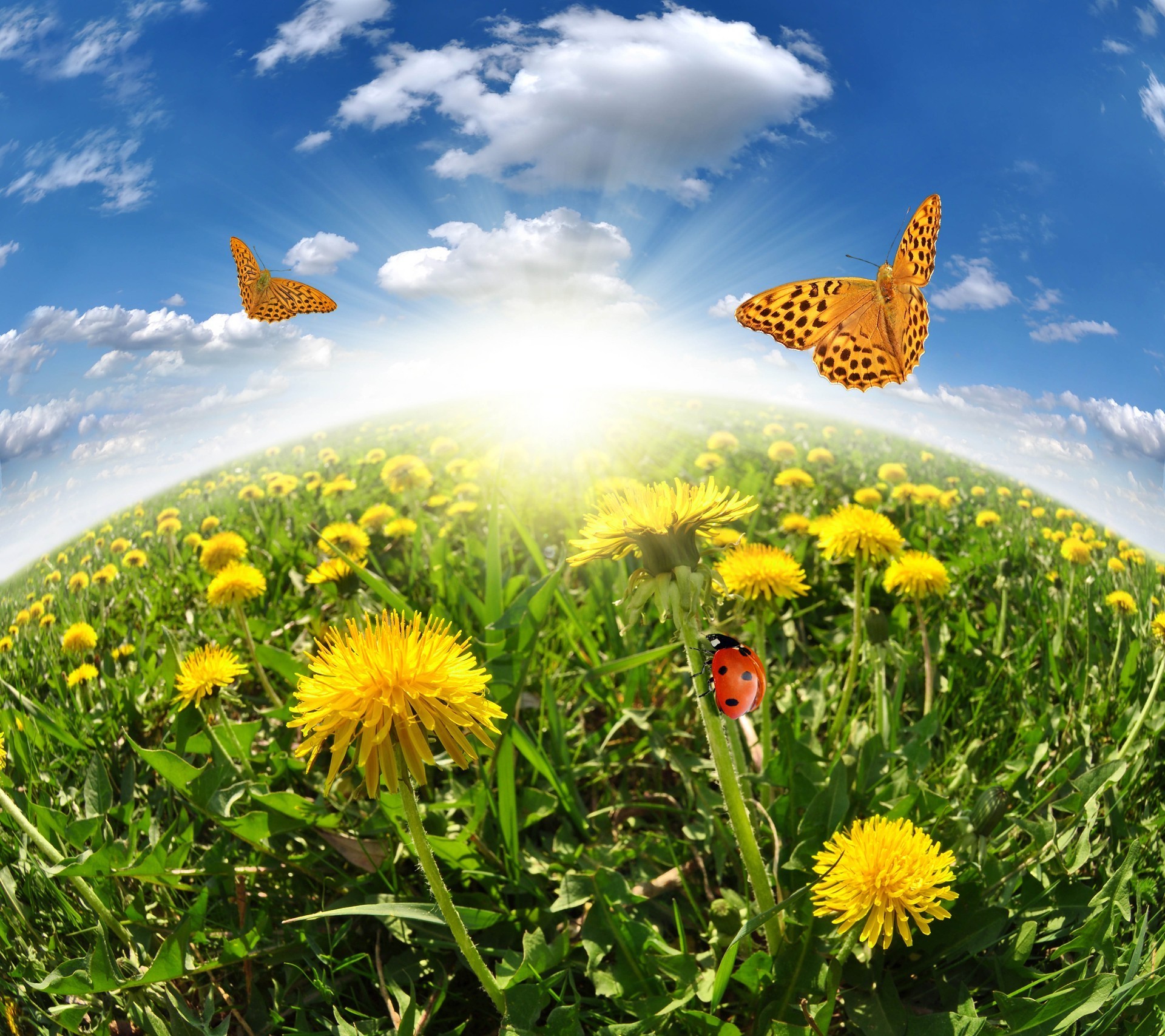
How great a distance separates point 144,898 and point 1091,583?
118 inches

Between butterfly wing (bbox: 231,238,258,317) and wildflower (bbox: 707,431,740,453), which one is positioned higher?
butterfly wing (bbox: 231,238,258,317)

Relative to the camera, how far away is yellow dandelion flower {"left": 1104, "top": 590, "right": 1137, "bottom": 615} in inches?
91.9

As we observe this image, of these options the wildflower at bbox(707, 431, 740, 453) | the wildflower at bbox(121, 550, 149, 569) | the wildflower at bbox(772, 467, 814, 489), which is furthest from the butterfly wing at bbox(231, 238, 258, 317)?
the wildflower at bbox(707, 431, 740, 453)

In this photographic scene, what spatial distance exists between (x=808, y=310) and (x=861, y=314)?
0.34ft

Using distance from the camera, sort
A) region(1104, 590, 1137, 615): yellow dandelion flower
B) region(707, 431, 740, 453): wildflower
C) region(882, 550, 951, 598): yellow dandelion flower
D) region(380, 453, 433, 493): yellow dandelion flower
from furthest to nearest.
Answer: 1. region(707, 431, 740, 453): wildflower
2. region(380, 453, 433, 493): yellow dandelion flower
3. region(1104, 590, 1137, 615): yellow dandelion flower
4. region(882, 550, 951, 598): yellow dandelion flower

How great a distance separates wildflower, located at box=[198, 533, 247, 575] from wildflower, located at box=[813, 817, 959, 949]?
2075 mm

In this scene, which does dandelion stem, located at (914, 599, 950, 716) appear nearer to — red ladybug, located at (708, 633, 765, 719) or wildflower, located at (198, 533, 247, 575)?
red ladybug, located at (708, 633, 765, 719)

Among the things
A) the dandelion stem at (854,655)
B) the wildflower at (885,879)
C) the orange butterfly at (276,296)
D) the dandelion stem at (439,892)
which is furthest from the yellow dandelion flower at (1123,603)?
the orange butterfly at (276,296)

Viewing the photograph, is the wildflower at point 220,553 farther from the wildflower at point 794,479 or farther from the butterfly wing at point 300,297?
the wildflower at point 794,479

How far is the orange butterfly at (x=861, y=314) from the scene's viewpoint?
4.37 ft

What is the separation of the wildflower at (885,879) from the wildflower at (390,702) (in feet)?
2.05

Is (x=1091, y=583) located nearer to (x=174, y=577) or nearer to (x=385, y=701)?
(x=385, y=701)

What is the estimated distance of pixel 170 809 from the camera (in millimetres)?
1886

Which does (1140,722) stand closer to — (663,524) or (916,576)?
(916,576)
